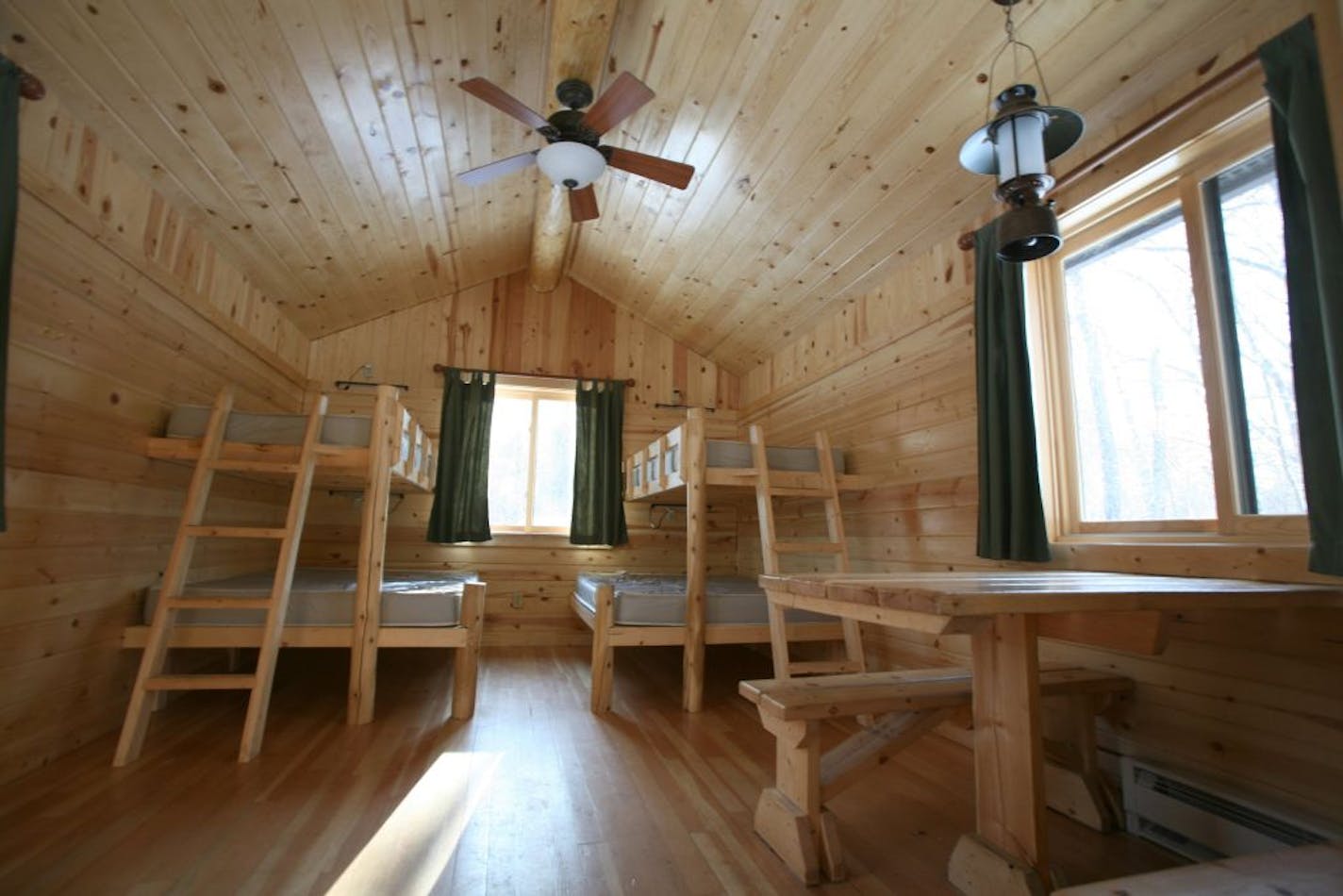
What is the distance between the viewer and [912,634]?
9.45ft

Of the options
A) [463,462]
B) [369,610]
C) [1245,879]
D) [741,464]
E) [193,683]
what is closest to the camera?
[1245,879]

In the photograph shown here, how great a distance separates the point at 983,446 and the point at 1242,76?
4.21 feet

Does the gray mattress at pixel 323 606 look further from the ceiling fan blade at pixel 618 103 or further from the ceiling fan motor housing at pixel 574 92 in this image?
the ceiling fan motor housing at pixel 574 92

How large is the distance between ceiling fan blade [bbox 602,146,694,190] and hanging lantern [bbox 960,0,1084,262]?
4.34 ft

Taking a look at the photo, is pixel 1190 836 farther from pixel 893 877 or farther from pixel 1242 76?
pixel 1242 76

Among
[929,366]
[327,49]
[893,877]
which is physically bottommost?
[893,877]

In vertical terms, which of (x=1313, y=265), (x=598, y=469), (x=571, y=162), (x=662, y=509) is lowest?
(x=662, y=509)

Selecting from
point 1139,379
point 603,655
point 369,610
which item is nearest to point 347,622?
point 369,610

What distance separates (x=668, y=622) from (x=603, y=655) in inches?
13.9

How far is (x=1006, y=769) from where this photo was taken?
56.0 inches

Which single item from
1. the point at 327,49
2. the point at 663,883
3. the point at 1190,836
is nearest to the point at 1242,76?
the point at 1190,836

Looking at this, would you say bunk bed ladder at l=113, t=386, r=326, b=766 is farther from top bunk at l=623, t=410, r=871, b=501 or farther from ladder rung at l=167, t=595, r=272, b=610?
top bunk at l=623, t=410, r=871, b=501

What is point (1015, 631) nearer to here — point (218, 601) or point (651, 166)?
point (651, 166)

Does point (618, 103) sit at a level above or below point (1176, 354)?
above
